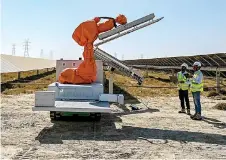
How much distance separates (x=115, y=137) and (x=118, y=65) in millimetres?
6139

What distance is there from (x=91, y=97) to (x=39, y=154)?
3367mm

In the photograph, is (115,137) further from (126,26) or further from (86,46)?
(126,26)

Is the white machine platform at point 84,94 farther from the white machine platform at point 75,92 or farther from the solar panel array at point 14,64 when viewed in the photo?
the solar panel array at point 14,64

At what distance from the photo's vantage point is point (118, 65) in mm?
12750

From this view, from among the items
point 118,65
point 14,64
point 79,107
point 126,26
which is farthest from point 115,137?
point 14,64

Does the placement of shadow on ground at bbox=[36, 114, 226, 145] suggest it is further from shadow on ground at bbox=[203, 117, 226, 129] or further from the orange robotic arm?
the orange robotic arm

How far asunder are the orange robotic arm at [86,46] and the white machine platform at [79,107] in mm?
1695

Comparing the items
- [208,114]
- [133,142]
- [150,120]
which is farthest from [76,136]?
[208,114]

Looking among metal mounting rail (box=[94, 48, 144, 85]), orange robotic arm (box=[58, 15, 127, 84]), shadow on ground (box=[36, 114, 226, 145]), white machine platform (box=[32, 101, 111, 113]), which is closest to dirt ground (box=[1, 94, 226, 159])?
shadow on ground (box=[36, 114, 226, 145])

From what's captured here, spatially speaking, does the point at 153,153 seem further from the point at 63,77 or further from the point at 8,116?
the point at 8,116

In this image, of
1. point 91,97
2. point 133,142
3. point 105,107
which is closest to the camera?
point 133,142

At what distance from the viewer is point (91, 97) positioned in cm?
867

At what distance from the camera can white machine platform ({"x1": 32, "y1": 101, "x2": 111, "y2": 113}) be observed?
726cm

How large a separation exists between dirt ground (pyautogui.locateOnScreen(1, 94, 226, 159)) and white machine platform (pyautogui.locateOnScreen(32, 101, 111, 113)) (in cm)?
58
